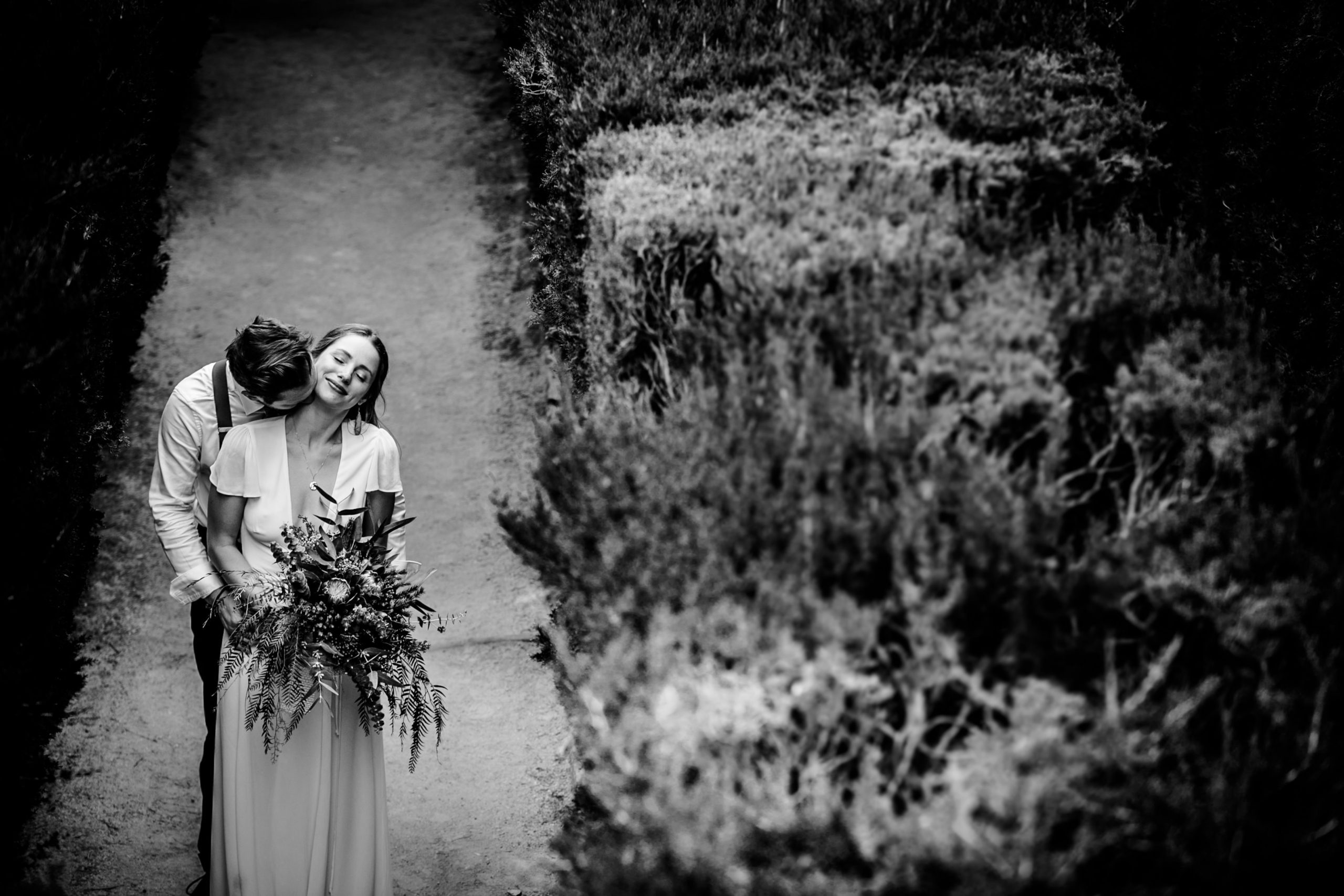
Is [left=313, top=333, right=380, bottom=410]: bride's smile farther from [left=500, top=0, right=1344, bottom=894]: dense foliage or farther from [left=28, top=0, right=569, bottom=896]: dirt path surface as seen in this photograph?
[left=28, top=0, right=569, bottom=896]: dirt path surface

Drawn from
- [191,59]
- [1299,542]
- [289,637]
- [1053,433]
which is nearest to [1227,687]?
[1299,542]

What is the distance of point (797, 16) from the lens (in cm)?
532

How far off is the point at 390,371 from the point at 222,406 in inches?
113

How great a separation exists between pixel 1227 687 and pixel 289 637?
282 cm

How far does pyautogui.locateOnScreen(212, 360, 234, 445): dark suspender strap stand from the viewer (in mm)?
3951

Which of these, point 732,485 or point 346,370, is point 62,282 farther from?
point 732,485

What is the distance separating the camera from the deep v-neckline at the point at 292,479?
382 centimetres

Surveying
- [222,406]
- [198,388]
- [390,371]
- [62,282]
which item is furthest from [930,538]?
[390,371]

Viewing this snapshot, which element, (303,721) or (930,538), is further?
(303,721)

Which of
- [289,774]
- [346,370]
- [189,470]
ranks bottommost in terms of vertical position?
[289,774]

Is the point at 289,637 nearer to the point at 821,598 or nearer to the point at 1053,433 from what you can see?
the point at 821,598

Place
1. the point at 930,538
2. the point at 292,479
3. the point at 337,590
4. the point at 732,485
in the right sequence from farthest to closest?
1. the point at 292,479
2. the point at 337,590
3. the point at 732,485
4. the point at 930,538

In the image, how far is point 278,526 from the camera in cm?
380

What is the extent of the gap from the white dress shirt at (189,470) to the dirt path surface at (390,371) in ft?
3.25
